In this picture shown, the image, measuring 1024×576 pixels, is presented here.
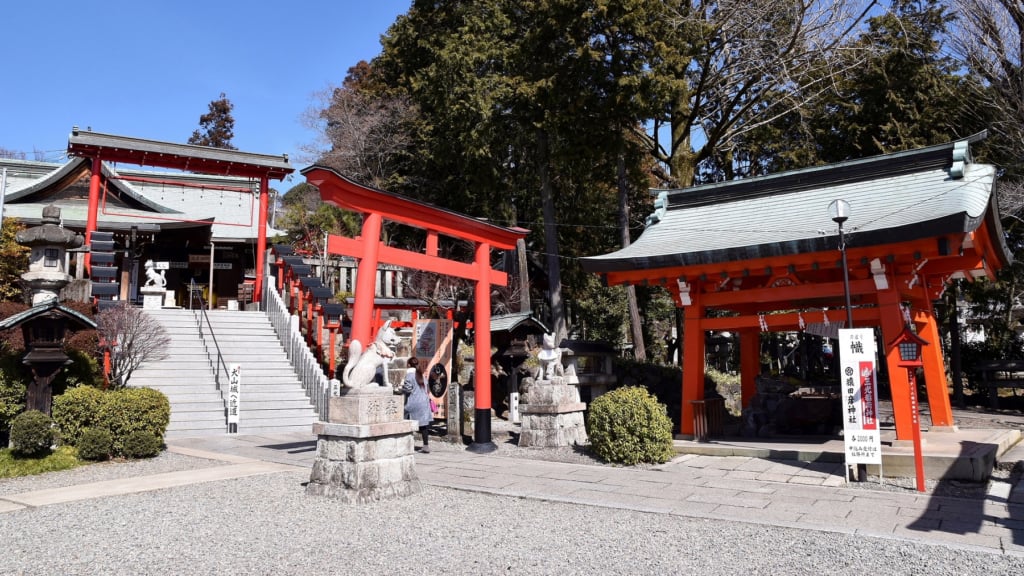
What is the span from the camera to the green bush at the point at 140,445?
9.67 metres

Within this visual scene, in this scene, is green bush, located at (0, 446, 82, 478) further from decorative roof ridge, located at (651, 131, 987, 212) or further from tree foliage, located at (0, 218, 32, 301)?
decorative roof ridge, located at (651, 131, 987, 212)

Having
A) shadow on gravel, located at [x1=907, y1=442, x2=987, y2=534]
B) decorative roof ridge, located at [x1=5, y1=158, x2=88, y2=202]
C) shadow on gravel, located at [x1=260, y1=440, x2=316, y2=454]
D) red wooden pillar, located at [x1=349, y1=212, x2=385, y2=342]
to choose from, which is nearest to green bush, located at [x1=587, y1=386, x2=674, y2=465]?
shadow on gravel, located at [x1=907, y1=442, x2=987, y2=534]

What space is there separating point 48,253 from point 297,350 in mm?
5498

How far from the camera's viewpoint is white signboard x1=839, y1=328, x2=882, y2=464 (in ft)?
25.7

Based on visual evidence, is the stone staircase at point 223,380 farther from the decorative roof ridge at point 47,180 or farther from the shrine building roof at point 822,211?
the decorative roof ridge at point 47,180

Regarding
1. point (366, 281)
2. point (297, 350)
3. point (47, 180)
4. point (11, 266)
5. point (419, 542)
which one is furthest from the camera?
point (47, 180)

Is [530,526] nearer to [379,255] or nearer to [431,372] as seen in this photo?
[379,255]

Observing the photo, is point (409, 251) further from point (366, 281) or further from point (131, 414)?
point (131, 414)

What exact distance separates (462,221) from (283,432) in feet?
19.3

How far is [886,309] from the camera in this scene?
9438 millimetres

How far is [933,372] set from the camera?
10.3 m

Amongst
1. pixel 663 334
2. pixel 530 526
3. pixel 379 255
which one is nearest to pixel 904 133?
pixel 663 334

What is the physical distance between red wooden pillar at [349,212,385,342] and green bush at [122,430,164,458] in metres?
4.12

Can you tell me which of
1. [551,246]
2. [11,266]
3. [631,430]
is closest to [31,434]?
[631,430]
